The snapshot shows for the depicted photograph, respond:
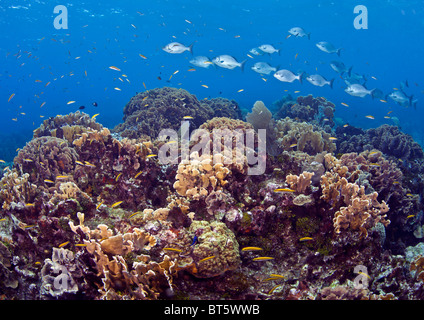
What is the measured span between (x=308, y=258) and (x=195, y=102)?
442 inches

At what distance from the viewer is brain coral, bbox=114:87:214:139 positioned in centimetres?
1096

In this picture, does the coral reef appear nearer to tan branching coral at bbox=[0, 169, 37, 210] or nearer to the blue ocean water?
tan branching coral at bbox=[0, 169, 37, 210]

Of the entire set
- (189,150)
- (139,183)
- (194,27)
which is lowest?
(139,183)

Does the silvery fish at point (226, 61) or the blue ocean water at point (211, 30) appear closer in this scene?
the silvery fish at point (226, 61)

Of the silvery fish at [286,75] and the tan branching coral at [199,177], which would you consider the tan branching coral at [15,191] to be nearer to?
the tan branching coral at [199,177]

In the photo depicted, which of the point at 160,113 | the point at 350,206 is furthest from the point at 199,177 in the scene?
the point at 160,113

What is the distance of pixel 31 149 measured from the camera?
666 centimetres

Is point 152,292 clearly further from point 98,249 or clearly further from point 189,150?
point 189,150

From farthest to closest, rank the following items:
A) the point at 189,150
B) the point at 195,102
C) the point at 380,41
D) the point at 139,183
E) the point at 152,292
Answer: the point at 380,41 < the point at 195,102 < the point at 189,150 < the point at 139,183 < the point at 152,292

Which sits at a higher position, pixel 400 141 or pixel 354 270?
pixel 400 141

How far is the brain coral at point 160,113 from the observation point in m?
11.0

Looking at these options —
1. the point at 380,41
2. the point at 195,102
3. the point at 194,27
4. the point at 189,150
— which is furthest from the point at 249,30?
the point at 189,150

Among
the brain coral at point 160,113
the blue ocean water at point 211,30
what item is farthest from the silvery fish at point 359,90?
the blue ocean water at point 211,30

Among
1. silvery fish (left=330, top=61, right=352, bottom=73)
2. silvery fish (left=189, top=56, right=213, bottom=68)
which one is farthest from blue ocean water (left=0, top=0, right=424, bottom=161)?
silvery fish (left=189, top=56, right=213, bottom=68)
